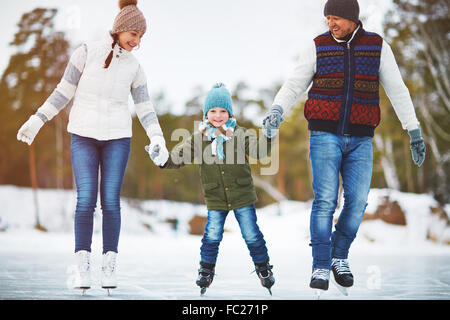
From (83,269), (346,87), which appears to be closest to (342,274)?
(346,87)

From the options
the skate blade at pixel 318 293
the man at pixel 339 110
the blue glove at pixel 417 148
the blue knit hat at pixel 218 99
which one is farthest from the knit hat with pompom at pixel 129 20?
the skate blade at pixel 318 293

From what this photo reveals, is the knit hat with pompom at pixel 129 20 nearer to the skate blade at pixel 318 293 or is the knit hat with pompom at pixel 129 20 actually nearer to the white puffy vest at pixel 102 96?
the white puffy vest at pixel 102 96

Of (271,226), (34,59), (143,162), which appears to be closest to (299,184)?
(143,162)

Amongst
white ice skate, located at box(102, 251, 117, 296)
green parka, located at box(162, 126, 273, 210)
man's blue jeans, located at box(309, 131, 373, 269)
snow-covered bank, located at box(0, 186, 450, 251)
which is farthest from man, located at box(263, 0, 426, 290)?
snow-covered bank, located at box(0, 186, 450, 251)

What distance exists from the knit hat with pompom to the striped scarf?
2.16 ft

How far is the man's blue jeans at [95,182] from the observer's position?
9.75 feet

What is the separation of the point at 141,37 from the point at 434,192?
875 centimetres

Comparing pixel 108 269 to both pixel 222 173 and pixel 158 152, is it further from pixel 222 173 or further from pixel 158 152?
pixel 222 173

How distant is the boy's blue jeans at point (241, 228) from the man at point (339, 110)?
32 cm

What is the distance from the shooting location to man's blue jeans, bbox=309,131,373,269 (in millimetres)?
2875

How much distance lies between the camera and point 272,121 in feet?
9.32

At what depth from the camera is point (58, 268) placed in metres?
4.87

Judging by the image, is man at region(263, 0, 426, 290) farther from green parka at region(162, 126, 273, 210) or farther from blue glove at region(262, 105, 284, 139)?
green parka at region(162, 126, 273, 210)
